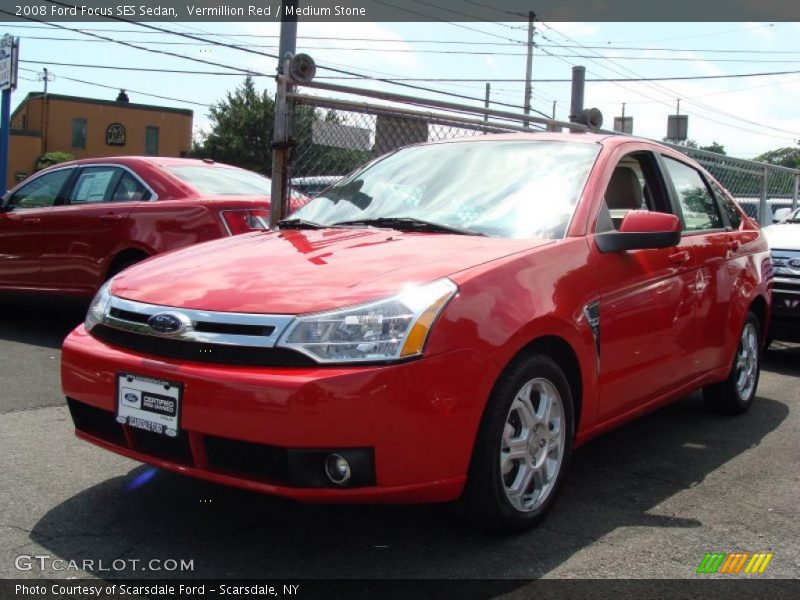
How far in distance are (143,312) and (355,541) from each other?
1.13 m

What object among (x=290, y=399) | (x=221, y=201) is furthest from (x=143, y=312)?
(x=221, y=201)

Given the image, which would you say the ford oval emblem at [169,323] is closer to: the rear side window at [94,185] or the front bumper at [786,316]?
the rear side window at [94,185]

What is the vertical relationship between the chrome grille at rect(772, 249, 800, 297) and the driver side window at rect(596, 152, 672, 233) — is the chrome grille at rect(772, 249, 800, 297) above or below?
below

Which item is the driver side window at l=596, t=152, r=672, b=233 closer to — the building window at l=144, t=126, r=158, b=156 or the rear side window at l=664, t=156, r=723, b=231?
the rear side window at l=664, t=156, r=723, b=231

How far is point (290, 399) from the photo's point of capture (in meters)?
2.64

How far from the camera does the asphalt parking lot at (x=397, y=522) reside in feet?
9.64

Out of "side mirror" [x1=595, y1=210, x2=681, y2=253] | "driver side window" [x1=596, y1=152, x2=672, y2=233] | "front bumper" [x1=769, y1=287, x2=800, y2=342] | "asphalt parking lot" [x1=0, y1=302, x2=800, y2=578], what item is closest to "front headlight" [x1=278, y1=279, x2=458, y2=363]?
"asphalt parking lot" [x1=0, y1=302, x2=800, y2=578]

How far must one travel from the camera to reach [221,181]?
7.05 meters

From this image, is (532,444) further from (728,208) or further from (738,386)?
(728,208)

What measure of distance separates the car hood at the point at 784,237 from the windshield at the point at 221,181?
4.34 metres

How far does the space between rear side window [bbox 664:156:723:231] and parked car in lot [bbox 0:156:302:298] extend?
9.00ft

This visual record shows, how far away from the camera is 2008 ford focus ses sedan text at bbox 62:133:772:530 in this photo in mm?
2707

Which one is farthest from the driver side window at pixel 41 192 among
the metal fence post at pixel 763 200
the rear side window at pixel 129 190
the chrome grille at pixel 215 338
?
the metal fence post at pixel 763 200

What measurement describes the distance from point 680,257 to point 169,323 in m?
2.57
